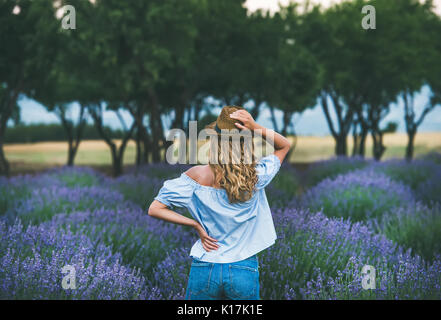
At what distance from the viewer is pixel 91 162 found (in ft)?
70.3

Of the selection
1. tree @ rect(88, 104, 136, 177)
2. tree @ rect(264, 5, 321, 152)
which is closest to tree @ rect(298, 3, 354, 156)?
tree @ rect(264, 5, 321, 152)

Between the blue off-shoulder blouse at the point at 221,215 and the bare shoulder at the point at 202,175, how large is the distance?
0.08ft

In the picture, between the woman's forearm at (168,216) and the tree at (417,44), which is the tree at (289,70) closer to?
the tree at (417,44)

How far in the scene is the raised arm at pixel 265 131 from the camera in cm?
232

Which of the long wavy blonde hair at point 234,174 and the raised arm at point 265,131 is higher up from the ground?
the raised arm at point 265,131

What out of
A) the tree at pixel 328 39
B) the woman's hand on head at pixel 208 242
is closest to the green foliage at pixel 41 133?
the tree at pixel 328 39

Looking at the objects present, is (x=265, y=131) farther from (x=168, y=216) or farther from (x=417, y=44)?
(x=417, y=44)

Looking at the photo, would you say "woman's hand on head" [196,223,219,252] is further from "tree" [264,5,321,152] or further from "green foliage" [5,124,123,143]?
"green foliage" [5,124,123,143]

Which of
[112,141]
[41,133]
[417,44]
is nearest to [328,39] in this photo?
[417,44]

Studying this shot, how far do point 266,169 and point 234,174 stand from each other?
0.27 m

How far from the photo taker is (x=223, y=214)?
7.64 feet

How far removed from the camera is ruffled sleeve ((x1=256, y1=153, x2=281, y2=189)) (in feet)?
7.90
